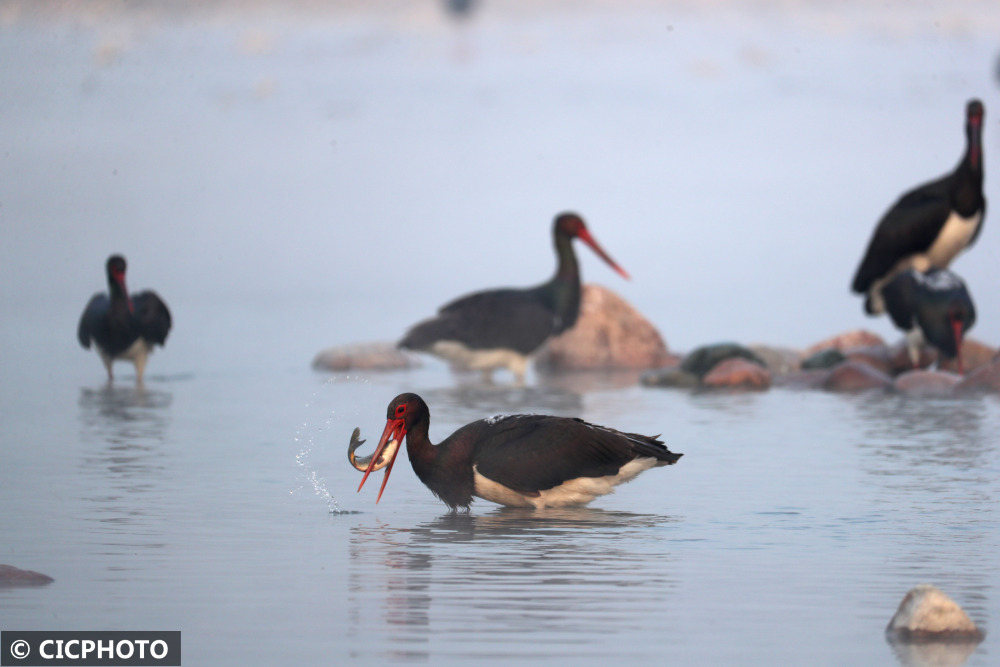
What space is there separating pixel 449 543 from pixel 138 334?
36.0 feet

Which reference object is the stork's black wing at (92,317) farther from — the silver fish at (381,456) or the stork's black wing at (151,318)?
the silver fish at (381,456)

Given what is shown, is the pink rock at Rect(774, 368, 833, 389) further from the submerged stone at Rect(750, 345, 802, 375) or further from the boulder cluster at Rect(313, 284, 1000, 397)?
the submerged stone at Rect(750, 345, 802, 375)

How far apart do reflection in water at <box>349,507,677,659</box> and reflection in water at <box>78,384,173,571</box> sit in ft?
3.76

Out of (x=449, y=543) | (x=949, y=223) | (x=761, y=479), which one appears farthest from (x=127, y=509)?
(x=949, y=223)

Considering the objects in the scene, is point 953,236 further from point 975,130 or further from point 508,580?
point 508,580

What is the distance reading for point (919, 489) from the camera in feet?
33.3

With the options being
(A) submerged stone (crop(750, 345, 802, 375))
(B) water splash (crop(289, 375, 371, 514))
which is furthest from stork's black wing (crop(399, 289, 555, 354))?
(A) submerged stone (crop(750, 345, 802, 375))

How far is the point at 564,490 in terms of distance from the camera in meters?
9.33

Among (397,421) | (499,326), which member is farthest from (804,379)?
(397,421)

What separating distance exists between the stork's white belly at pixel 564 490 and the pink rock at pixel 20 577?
2.66m

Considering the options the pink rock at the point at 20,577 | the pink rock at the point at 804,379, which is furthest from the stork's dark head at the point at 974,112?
the pink rock at the point at 20,577

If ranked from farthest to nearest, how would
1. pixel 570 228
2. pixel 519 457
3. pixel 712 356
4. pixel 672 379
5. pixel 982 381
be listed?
pixel 570 228 → pixel 712 356 → pixel 672 379 → pixel 982 381 → pixel 519 457

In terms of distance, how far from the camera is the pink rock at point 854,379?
57.5 feet

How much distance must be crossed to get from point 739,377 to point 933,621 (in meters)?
12.0
